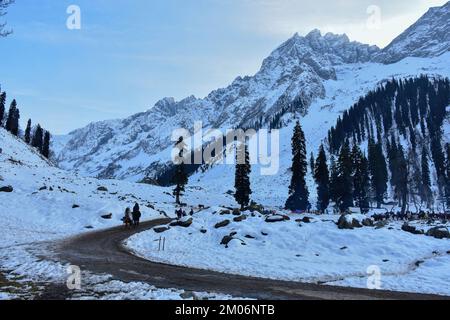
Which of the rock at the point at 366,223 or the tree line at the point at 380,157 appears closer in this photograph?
the rock at the point at 366,223

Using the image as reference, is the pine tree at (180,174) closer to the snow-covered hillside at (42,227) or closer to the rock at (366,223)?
the snow-covered hillside at (42,227)

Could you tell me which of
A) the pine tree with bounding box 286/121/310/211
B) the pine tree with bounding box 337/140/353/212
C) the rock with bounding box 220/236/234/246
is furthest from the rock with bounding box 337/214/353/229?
the pine tree with bounding box 337/140/353/212

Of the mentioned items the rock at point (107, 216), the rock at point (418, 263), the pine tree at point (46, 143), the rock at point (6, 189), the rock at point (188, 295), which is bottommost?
the rock at point (418, 263)

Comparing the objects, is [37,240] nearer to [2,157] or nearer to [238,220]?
[238,220]

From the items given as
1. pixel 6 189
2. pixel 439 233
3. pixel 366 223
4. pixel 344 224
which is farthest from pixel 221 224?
pixel 6 189

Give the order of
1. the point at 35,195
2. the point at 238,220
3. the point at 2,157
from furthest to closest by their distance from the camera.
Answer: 1. the point at 2,157
2. the point at 35,195
3. the point at 238,220

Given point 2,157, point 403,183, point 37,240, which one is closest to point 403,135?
point 403,183

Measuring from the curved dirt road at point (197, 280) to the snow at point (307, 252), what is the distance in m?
1.46

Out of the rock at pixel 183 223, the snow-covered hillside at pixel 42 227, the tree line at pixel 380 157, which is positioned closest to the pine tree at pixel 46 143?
the snow-covered hillside at pixel 42 227

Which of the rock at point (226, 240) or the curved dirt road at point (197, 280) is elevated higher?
the curved dirt road at point (197, 280)

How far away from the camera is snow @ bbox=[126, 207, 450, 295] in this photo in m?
17.6

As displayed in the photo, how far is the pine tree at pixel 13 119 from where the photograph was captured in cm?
10669

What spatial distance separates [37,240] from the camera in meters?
24.8
